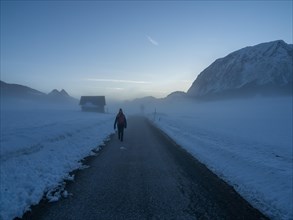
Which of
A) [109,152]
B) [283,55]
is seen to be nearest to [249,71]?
[283,55]

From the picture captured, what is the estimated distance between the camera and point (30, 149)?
14242mm

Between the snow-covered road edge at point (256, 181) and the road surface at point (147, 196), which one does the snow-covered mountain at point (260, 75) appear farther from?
the road surface at point (147, 196)

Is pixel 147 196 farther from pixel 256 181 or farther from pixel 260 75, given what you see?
pixel 260 75

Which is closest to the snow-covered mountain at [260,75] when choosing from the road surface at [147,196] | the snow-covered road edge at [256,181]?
the snow-covered road edge at [256,181]

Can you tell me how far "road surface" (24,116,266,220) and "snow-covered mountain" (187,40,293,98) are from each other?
11422cm

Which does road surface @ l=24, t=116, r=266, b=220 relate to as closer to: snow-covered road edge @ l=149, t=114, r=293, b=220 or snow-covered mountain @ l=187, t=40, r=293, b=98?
snow-covered road edge @ l=149, t=114, r=293, b=220

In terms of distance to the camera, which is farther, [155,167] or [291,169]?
[291,169]

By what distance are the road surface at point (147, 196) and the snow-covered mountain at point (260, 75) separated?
114 meters

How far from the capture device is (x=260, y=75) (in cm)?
15412

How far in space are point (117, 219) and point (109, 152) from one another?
8463 millimetres

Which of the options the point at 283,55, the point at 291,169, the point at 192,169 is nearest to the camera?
the point at 192,169

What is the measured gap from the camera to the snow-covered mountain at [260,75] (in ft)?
424

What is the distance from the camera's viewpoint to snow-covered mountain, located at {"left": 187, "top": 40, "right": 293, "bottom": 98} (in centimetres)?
12912

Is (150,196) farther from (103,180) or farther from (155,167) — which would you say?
(155,167)
